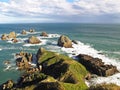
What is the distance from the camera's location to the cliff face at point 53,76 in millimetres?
44562

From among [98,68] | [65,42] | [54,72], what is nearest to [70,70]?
[54,72]

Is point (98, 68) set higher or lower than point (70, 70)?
lower

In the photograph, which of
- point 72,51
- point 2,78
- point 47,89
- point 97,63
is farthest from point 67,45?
point 47,89

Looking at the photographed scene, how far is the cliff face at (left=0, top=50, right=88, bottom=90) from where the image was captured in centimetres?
4456

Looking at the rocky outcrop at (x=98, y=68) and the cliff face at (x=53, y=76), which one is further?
the rocky outcrop at (x=98, y=68)

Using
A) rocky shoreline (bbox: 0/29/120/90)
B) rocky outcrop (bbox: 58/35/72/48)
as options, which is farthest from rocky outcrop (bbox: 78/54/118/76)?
rocky outcrop (bbox: 58/35/72/48)

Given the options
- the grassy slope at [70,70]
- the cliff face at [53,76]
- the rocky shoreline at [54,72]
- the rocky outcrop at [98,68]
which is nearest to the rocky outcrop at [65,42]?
the rocky shoreline at [54,72]

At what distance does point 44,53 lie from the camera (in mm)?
79812

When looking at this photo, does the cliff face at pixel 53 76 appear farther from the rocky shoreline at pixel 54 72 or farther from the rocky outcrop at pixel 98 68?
the rocky outcrop at pixel 98 68

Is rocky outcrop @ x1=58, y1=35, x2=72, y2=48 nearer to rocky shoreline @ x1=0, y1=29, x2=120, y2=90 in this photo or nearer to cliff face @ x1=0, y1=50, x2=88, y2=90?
rocky shoreline @ x1=0, y1=29, x2=120, y2=90

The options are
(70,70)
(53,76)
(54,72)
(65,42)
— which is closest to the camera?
(70,70)

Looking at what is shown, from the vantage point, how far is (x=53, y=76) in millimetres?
59938

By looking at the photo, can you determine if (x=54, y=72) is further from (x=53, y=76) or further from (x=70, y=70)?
(x=70, y=70)

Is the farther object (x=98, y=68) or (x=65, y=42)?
(x=65, y=42)
